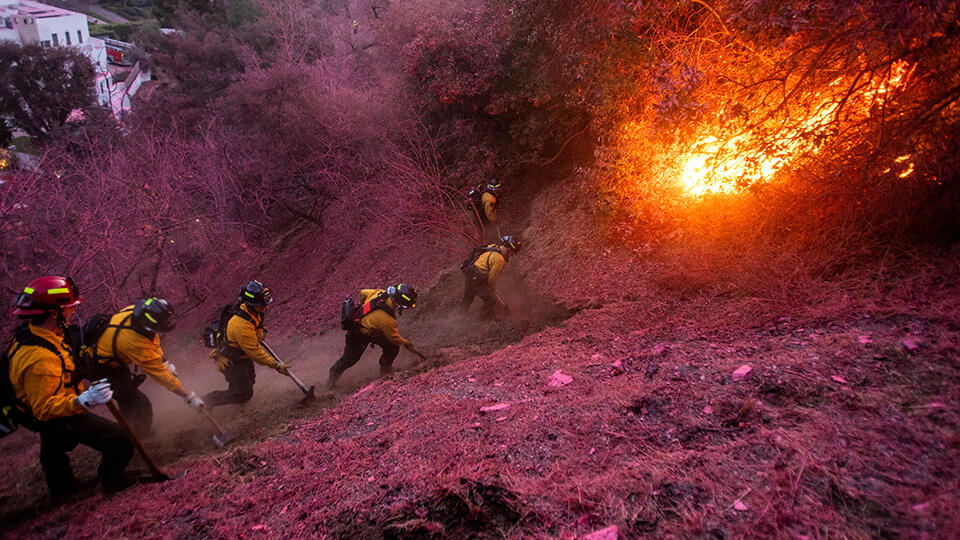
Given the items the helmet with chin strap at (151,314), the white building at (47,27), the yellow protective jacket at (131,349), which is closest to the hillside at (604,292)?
the yellow protective jacket at (131,349)

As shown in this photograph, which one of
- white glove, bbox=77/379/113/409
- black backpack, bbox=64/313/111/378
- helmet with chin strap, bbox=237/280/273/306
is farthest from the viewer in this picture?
helmet with chin strap, bbox=237/280/273/306

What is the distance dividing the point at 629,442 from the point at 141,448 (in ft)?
13.6

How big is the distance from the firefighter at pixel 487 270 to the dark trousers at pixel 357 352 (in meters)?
1.95

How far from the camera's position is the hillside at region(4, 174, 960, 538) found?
8.43ft

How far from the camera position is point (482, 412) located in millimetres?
4473

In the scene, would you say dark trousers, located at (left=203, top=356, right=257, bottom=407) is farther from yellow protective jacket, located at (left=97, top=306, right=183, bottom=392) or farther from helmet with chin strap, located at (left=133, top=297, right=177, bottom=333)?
helmet with chin strap, located at (left=133, top=297, right=177, bottom=333)

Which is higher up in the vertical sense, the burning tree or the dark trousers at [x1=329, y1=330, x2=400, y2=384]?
the burning tree

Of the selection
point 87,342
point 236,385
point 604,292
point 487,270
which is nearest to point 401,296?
point 487,270

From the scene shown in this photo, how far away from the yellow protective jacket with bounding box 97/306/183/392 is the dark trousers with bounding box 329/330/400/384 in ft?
6.89

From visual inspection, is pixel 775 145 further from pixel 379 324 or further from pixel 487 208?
pixel 487 208

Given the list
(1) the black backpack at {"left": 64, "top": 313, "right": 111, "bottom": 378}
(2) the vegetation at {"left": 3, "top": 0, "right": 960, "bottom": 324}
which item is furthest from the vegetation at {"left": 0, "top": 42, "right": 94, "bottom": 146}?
(1) the black backpack at {"left": 64, "top": 313, "right": 111, "bottom": 378}

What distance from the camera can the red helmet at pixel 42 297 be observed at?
3891 millimetres

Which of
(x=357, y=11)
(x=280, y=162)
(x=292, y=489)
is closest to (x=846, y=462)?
(x=292, y=489)

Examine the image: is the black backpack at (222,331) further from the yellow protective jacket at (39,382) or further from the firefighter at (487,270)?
the firefighter at (487,270)
